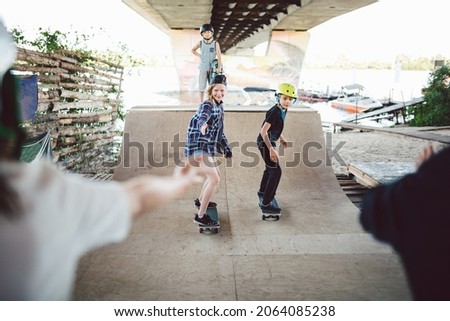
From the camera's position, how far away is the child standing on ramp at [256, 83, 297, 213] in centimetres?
440

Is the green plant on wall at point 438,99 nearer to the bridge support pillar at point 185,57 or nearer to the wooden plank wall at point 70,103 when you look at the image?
the bridge support pillar at point 185,57

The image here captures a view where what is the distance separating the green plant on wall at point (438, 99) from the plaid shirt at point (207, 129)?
12238mm

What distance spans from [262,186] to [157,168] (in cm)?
165

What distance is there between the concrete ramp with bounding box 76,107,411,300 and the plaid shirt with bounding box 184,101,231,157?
87cm

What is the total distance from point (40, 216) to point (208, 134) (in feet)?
10.3

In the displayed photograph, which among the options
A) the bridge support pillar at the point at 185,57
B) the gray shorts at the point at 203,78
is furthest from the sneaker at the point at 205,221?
the bridge support pillar at the point at 185,57

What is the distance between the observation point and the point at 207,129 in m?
4.06

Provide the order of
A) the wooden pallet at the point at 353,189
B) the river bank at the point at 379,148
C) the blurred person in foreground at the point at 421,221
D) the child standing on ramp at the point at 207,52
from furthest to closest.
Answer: the river bank at the point at 379,148 → the child standing on ramp at the point at 207,52 → the wooden pallet at the point at 353,189 → the blurred person in foreground at the point at 421,221

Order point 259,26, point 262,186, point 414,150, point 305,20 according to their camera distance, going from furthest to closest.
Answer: point 259,26 → point 305,20 → point 414,150 → point 262,186

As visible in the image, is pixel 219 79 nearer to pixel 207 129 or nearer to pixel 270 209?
pixel 207 129

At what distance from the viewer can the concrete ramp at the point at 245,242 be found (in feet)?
9.89

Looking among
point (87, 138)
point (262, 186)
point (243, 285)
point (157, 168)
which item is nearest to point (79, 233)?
point (243, 285)
